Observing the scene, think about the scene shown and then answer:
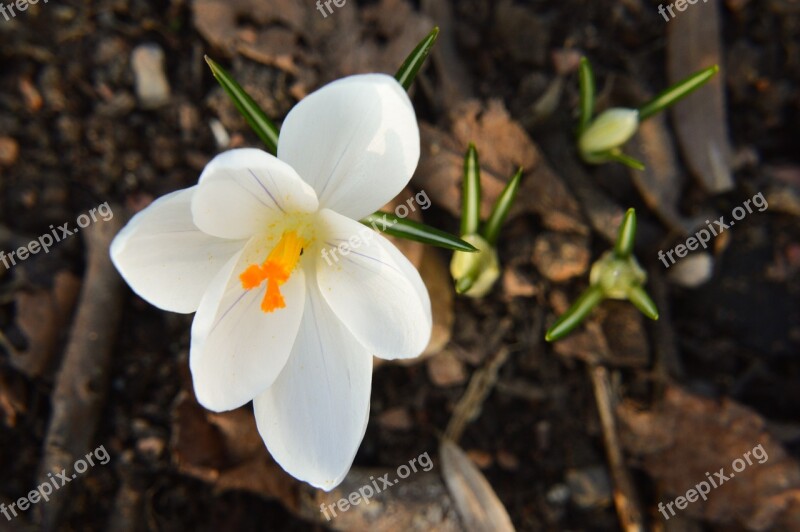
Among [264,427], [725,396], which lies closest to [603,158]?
[725,396]

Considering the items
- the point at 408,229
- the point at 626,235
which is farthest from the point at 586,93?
the point at 408,229

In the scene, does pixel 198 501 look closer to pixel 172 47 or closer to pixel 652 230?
pixel 172 47

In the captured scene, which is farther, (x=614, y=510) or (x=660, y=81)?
(x=660, y=81)

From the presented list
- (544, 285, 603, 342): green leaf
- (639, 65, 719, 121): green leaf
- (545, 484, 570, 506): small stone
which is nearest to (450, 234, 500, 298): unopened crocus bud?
(544, 285, 603, 342): green leaf

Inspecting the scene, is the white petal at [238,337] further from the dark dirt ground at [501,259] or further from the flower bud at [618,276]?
the flower bud at [618,276]

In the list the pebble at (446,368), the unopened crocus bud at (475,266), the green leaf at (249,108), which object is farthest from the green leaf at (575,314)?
the green leaf at (249,108)
